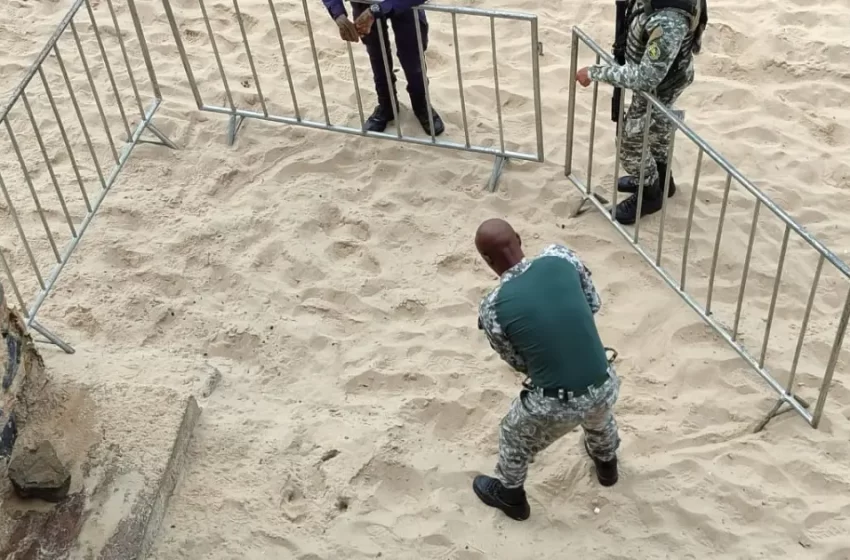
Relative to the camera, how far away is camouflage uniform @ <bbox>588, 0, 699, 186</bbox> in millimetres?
4594

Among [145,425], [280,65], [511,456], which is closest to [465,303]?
[511,456]

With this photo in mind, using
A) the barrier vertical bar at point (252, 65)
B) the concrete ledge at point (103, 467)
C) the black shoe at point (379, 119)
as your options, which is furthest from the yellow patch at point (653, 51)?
the concrete ledge at point (103, 467)

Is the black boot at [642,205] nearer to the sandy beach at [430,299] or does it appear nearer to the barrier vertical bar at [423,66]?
the sandy beach at [430,299]

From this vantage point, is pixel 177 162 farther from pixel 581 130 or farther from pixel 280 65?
pixel 581 130

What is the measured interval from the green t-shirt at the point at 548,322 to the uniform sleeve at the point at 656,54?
4.65ft

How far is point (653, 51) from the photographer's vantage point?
15.2 ft

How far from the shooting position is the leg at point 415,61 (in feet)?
18.5

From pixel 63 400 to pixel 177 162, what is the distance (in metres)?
2.01

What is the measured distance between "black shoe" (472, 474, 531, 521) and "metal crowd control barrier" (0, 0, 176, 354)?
7.17ft

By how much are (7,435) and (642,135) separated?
3.33 metres

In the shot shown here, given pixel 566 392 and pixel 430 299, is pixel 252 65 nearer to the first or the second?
pixel 430 299

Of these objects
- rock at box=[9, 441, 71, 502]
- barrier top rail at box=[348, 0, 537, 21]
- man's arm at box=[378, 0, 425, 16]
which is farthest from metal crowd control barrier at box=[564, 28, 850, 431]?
rock at box=[9, 441, 71, 502]

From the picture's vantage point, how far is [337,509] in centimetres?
430

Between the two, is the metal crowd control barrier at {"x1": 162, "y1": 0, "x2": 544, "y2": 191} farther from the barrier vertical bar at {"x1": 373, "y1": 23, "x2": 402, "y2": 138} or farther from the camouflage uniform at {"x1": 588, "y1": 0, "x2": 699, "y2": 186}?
the camouflage uniform at {"x1": 588, "y1": 0, "x2": 699, "y2": 186}
